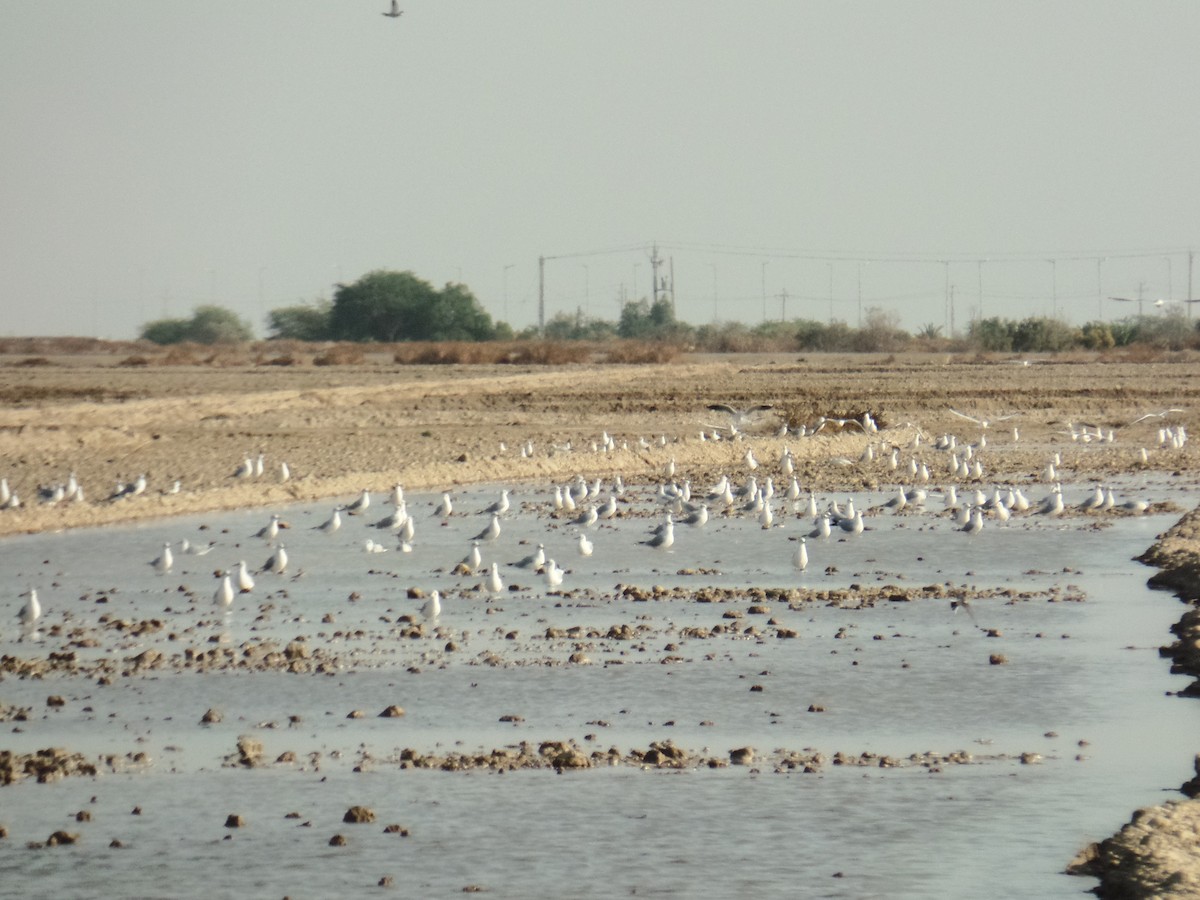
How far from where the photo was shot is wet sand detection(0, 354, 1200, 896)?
807 inches

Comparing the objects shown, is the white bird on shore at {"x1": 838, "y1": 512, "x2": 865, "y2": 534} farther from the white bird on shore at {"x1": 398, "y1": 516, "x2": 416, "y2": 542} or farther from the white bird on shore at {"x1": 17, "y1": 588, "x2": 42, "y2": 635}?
Answer: the white bird on shore at {"x1": 17, "y1": 588, "x2": 42, "y2": 635}

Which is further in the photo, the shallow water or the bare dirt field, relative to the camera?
the bare dirt field

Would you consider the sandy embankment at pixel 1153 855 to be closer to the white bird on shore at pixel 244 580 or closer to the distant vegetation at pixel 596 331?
the white bird on shore at pixel 244 580

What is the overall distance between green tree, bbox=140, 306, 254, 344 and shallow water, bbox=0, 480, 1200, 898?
106087mm

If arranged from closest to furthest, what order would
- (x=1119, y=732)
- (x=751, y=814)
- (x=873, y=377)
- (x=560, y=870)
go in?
(x=560, y=870)
(x=751, y=814)
(x=1119, y=732)
(x=873, y=377)

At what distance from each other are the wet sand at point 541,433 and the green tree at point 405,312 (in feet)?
171

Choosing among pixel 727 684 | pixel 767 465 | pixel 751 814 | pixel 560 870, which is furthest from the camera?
pixel 767 465

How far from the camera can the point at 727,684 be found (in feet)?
35.0

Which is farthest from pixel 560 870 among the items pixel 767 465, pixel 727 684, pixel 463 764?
pixel 767 465

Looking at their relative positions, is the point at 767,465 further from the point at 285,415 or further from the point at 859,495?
the point at 285,415

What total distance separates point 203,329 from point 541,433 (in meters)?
94.3

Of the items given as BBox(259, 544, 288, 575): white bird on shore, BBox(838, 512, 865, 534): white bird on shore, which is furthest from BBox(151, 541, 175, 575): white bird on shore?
BBox(838, 512, 865, 534): white bird on shore

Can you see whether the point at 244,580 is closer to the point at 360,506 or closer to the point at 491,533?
the point at 491,533

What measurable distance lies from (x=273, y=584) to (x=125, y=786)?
6.63 meters
